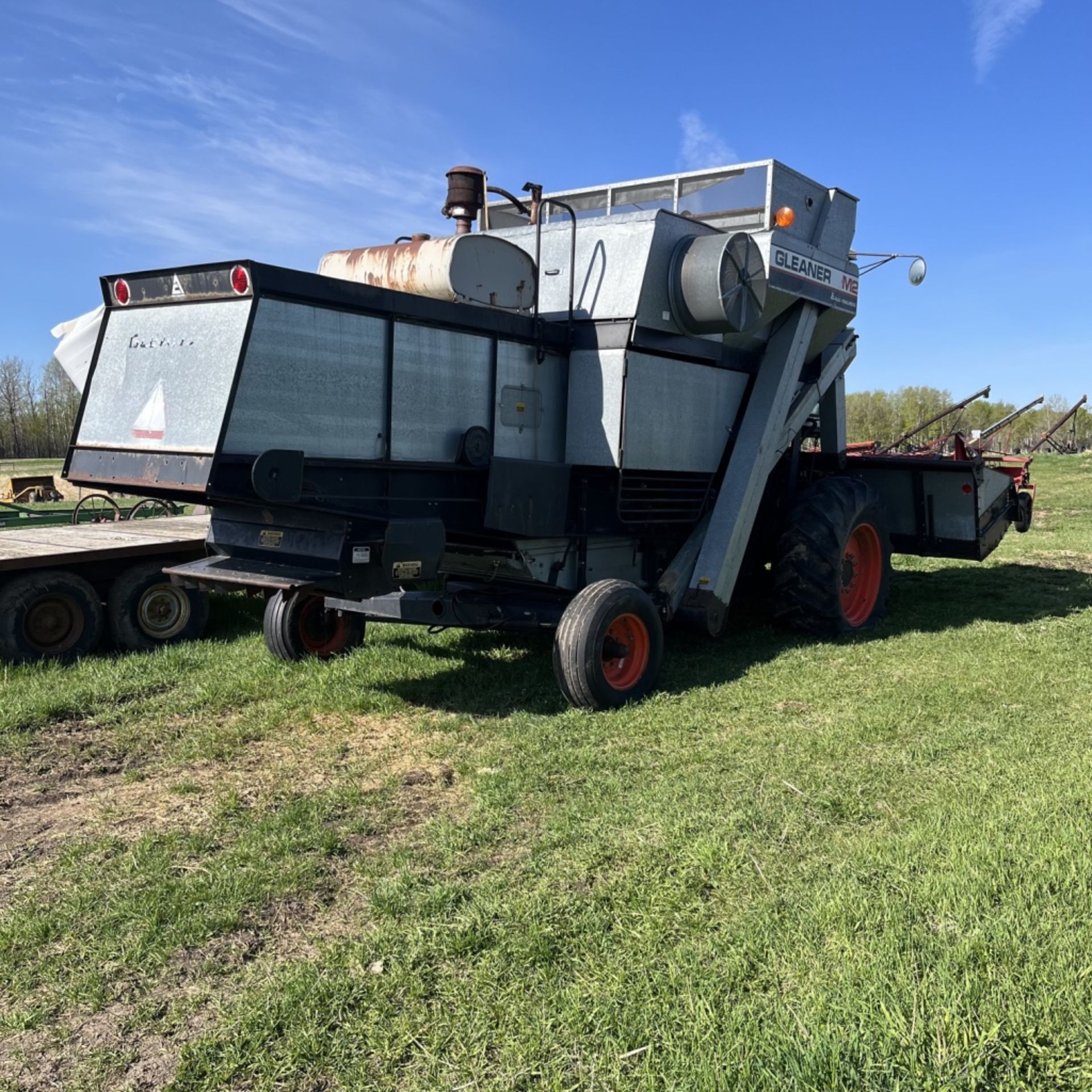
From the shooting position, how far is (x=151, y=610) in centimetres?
791

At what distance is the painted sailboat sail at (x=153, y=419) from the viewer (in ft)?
16.5

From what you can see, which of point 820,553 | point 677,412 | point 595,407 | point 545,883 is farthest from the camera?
point 820,553

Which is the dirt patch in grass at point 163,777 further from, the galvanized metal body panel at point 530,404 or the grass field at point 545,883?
the galvanized metal body panel at point 530,404

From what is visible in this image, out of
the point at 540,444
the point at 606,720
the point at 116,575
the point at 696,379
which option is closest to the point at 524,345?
the point at 540,444

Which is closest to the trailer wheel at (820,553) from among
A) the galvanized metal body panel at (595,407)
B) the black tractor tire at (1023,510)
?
the galvanized metal body panel at (595,407)

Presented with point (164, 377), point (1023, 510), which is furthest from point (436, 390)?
point (1023, 510)

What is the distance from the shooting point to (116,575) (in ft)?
25.6

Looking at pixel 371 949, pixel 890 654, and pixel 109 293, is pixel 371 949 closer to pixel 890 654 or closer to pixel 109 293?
pixel 109 293

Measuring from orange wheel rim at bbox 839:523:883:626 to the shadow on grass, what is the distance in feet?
0.72

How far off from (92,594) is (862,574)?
6301 mm

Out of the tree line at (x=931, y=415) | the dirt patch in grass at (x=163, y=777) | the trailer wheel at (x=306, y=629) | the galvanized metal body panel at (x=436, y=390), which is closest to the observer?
the dirt patch in grass at (x=163, y=777)

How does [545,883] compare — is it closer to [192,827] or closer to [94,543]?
[192,827]

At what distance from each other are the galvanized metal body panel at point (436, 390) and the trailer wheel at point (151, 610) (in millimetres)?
2999

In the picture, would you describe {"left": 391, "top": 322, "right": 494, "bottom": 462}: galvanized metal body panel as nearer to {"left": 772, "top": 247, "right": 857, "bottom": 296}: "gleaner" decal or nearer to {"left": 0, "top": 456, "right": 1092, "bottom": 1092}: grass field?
{"left": 0, "top": 456, "right": 1092, "bottom": 1092}: grass field
